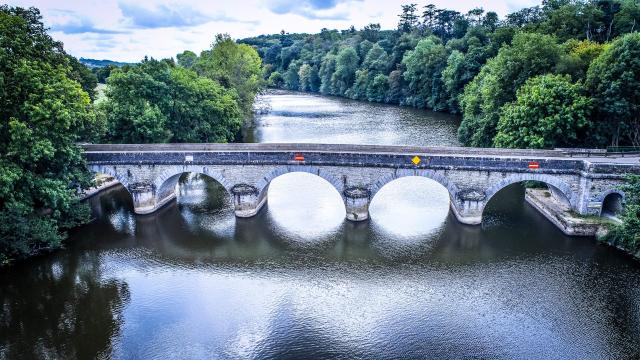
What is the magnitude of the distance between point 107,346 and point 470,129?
147 feet

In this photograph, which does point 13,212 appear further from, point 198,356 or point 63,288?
point 198,356

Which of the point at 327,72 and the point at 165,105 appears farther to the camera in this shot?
the point at 327,72

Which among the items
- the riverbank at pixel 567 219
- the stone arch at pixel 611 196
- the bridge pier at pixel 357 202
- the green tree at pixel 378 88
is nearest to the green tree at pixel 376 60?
the green tree at pixel 378 88

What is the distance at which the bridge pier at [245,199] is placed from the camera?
34781mm

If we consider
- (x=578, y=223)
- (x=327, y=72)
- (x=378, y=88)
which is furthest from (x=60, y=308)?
(x=327, y=72)

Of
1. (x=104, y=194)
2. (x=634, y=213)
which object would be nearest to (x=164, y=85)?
(x=104, y=194)

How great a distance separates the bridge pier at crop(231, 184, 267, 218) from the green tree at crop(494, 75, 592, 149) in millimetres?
21426

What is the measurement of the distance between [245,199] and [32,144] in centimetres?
1409

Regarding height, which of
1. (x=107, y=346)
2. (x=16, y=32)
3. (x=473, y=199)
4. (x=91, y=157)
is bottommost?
(x=107, y=346)

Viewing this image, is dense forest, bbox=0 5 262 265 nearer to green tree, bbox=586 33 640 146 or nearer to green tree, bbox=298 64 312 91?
green tree, bbox=586 33 640 146

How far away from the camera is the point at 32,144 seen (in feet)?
91.4

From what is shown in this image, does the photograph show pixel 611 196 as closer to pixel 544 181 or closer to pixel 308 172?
pixel 544 181

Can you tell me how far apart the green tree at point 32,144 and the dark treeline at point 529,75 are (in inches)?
1319

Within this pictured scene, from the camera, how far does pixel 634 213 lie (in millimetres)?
27297
